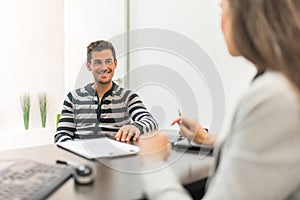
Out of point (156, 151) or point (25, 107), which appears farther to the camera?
point (25, 107)

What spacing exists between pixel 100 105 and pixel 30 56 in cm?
191

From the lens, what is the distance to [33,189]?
997 mm

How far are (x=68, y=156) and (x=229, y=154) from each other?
2.57 feet

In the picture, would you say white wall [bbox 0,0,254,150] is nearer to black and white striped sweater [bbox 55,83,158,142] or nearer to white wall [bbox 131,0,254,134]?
white wall [bbox 131,0,254,134]

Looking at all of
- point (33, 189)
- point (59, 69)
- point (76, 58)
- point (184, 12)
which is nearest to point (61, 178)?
point (33, 189)

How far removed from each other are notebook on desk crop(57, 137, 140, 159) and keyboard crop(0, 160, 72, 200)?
8.0 inches

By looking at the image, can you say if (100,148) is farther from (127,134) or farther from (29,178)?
(29,178)

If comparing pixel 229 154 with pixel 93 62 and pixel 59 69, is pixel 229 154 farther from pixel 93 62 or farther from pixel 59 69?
pixel 59 69

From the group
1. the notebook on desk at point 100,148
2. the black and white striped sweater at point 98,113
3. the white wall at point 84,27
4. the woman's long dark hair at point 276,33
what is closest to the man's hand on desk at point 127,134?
the notebook on desk at point 100,148

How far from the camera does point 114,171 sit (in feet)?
4.07

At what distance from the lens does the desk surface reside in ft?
3.34

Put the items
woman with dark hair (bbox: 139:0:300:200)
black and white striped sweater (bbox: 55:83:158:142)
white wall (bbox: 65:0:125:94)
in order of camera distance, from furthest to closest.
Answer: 1. white wall (bbox: 65:0:125:94)
2. black and white striped sweater (bbox: 55:83:158:142)
3. woman with dark hair (bbox: 139:0:300:200)

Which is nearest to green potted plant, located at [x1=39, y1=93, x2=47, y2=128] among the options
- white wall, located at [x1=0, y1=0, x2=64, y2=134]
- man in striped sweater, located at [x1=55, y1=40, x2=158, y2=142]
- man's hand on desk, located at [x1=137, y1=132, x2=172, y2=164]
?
white wall, located at [x1=0, y1=0, x2=64, y2=134]

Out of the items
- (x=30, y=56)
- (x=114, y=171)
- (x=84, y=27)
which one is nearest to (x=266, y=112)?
(x=114, y=171)
